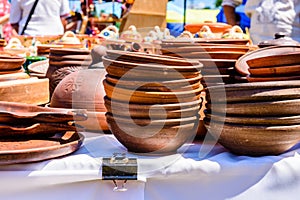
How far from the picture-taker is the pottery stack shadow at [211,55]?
0.95m

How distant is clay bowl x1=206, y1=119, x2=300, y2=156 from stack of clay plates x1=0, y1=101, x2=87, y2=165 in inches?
11.9

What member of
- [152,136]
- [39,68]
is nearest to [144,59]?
[152,136]

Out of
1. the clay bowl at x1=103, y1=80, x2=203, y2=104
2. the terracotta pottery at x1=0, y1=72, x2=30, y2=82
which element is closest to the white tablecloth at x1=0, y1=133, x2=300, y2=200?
the clay bowl at x1=103, y1=80, x2=203, y2=104

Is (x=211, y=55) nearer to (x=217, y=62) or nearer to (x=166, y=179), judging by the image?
(x=217, y=62)

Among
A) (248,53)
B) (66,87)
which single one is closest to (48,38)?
(66,87)

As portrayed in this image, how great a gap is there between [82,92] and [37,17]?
96.7 inches

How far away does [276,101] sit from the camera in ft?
2.44

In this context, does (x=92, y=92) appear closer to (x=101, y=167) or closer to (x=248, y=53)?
(x=101, y=167)

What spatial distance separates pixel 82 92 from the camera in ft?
3.22

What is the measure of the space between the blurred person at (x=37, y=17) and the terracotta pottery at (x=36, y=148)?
8.37 ft

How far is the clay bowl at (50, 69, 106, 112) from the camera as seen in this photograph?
0.97 metres

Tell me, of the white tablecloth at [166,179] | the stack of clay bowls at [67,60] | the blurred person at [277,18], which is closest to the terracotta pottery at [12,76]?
the stack of clay bowls at [67,60]

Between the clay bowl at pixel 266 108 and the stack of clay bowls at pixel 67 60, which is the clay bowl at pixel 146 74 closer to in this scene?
the clay bowl at pixel 266 108

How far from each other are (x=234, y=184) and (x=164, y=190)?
14cm
